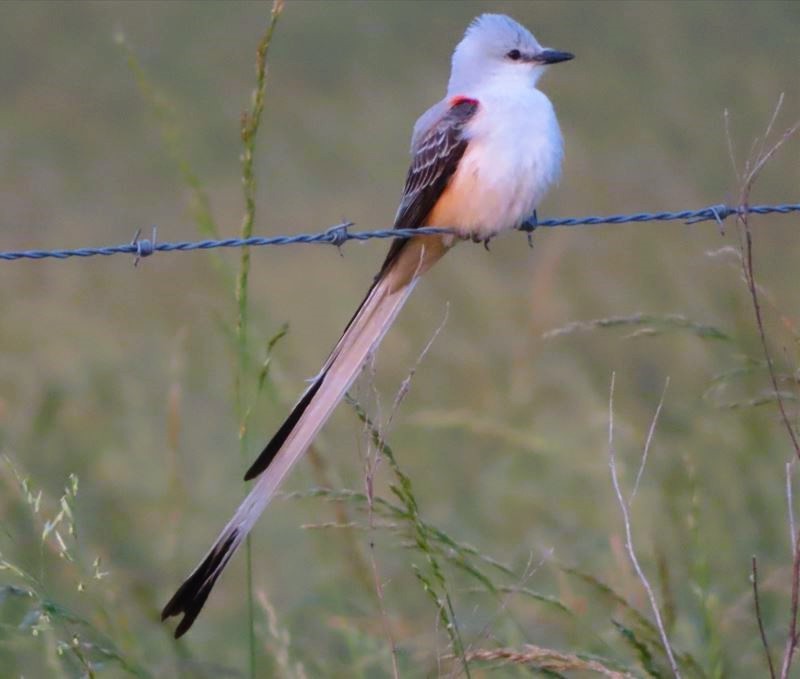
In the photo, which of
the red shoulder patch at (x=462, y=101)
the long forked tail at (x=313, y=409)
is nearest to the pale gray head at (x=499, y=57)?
the red shoulder patch at (x=462, y=101)

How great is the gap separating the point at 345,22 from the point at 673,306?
7298 millimetres

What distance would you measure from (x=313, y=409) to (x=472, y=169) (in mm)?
848

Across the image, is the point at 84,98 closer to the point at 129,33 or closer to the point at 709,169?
the point at 129,33

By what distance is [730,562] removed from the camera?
16.1 ft

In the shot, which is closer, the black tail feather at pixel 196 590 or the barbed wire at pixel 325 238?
the black tail feather at pixel 196 590

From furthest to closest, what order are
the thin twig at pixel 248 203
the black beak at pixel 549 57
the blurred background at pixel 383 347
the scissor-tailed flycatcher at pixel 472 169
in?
1. the black beak at pixel 549 57
2. the blurred background at pixel 383 347
3. the scissor-tailed flycatcher at pixel 472 169
4. the thin twig at pixel 248 203

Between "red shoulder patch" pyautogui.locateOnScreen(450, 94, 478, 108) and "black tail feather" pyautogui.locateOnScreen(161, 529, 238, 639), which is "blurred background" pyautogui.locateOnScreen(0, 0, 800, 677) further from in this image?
"red shoulder patch" pyautogui.locateOnScreen(450, 94, 478, 108)

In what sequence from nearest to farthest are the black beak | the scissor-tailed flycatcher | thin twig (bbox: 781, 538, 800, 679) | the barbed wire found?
thin twig (bbox: 781, 538, 800, 679) < the barbed wire < the scissor-tailed flycatcher < the black beak

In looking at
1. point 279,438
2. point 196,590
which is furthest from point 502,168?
point 196,590

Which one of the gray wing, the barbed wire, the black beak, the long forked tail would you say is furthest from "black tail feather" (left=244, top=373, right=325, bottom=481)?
the black beak

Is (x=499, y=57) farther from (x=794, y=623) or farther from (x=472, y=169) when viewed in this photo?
(x=794, y=623)

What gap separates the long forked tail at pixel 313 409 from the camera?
10.5 ft

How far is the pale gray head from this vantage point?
14.0 feet

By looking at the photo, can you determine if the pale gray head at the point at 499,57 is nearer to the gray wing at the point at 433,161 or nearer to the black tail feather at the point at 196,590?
the gray wing at the point at 433,161
